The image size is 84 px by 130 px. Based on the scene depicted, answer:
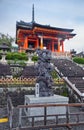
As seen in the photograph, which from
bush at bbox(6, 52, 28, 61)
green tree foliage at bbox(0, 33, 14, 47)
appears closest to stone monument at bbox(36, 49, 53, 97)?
bush at bbox(6, 52, 28, 61)

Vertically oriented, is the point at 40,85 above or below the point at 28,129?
above

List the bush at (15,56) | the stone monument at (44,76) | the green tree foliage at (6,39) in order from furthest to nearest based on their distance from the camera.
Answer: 1. the green tree foliage at (6,39)
2. the bush at (15,56)
3. the stone monument at (44,76)

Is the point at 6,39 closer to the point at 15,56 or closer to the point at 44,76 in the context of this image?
the point at 15,56

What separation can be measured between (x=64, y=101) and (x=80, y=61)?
2035 centimetres

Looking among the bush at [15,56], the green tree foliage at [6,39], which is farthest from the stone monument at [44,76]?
the green tree foliage at [6,39]

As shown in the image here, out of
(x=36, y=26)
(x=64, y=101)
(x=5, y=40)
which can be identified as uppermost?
(x=36, y=26)

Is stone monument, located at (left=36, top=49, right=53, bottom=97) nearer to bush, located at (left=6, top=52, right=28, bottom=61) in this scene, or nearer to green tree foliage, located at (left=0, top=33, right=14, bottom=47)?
bush, located at (left=6, top=52, right=28, bottom=61)

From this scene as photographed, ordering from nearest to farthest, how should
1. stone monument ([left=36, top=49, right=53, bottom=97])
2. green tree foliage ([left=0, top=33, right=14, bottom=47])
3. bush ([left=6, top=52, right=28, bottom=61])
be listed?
1. stone monument ([left=36, top=49, right=53, bottom=97])
2. bush ([left=6, top=52, right=28, bottom=61])
3. green tree foliage ([left=0, top=33, right=14, bottom=47])

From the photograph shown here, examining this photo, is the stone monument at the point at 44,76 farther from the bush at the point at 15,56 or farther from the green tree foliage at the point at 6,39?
the green tree foliage at the point at 6,39

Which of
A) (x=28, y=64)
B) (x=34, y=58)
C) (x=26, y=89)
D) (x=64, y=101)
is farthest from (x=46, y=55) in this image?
(x=34, y=58)

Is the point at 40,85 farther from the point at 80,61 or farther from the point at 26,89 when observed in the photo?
the point at 80,61

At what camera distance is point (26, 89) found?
16.8 metres

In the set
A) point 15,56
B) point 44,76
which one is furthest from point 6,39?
point 44,76

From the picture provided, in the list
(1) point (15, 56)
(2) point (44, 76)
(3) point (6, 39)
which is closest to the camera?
(2) point (44, 76)
